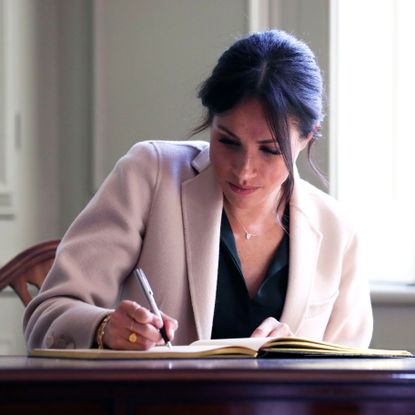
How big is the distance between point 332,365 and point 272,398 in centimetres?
15

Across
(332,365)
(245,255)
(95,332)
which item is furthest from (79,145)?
(332,365)

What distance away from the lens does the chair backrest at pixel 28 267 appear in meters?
2.54

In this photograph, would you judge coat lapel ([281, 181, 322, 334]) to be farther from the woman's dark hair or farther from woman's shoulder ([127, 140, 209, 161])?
woman's shoulder ([127, 140, 209, 161])

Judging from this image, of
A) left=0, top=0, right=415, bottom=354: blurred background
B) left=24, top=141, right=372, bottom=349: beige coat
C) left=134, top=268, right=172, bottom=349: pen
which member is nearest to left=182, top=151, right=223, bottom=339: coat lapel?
left=24, top=141, right=372, bottom=349: beige coat

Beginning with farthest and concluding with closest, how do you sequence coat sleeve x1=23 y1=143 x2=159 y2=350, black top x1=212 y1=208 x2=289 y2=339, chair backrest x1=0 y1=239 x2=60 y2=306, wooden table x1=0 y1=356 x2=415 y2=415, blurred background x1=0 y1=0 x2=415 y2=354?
blurred background x1=0 y1=0 x2=415 y2=354 → chair backrest x1=0 y1=239 x2=60 y2=306 → black top x1=212 y1=208 x2=289 y2=339 → coat sleeve x1=23 y1=143 x2=159 y2=350 → wooden table x1=0 y1=356 x2=415 y2=415

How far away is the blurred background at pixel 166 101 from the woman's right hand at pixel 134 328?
153cm

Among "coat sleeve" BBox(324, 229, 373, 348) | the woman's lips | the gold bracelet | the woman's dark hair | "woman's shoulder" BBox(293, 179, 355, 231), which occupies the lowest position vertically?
"coat sleeve" BBox(324, 229, 373, 348)

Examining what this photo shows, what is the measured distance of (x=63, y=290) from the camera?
1.97 m

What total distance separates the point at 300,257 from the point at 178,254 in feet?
0.86

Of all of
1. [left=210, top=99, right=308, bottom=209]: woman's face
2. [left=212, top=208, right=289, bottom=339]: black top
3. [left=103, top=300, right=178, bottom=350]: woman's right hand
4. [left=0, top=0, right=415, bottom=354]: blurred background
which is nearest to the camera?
[left=103, top=300, right=178, bottom=350]: woman's right hand

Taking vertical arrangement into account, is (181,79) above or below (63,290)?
above

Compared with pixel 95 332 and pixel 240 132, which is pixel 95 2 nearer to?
pixel 240 132

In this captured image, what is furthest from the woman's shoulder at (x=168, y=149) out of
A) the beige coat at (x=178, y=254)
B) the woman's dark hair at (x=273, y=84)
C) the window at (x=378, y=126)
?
the window at (x=378, y=126)

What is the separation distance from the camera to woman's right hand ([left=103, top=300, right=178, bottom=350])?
1.67m
